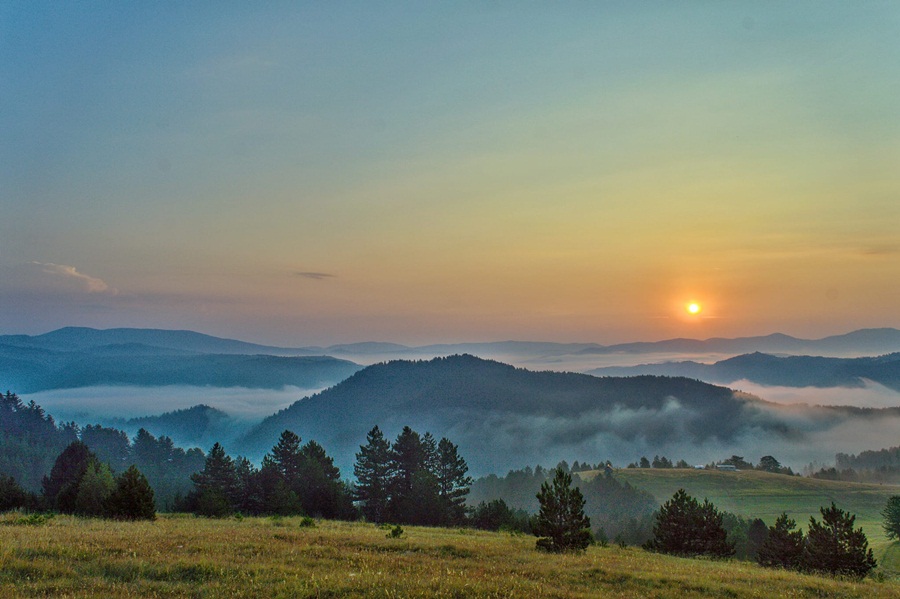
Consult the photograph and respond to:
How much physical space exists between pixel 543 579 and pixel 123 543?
42.8 ft

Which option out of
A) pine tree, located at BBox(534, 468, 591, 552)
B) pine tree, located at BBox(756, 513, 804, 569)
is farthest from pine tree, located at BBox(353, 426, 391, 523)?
pine tree, located at BBox(534, 468, 591, 552)

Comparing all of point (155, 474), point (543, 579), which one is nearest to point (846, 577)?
point (543, 579)

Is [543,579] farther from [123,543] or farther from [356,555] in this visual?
[123,543]

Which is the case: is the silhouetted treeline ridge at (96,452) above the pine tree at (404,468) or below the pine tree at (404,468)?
below

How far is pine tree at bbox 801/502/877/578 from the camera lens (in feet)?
76.0

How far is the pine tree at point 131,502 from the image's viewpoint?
28.7 meters

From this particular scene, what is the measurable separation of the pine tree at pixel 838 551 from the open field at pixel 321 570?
1.27m

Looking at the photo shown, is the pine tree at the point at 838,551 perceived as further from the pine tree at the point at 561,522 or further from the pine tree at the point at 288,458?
the pine tree at the point at 288,458

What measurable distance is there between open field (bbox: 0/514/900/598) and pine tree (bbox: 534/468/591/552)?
128 cm

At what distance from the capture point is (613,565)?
65.6 feet

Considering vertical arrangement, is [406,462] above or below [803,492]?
above

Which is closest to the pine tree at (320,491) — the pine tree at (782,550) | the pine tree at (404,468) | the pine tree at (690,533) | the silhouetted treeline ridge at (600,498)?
the pine tree at (404,468)

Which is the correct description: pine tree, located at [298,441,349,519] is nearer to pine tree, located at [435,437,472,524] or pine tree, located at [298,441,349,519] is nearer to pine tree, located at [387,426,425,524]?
pine tree, located at [387,426,425,524]

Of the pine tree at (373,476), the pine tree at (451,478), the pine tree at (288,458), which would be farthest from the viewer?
the pine tree at (288,458)
